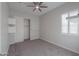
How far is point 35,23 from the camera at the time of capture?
7.45 m

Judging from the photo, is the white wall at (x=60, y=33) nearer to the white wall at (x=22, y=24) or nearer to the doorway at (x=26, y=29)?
the white wall at (x=22, y=24)

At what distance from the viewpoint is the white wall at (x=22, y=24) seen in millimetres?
6052

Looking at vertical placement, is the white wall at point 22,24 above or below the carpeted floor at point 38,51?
above

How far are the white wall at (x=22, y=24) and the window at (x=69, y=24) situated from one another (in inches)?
132

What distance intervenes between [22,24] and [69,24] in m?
3.71

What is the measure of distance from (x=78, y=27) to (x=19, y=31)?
14.0 feet

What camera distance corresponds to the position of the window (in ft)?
12.2

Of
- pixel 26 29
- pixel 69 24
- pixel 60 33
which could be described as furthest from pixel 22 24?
pixel 69 24

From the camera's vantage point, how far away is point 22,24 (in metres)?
6.38

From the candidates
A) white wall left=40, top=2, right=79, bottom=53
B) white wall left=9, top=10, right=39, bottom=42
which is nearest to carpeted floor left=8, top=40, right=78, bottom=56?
white wall left=40, top=2, right=79, bottom=53

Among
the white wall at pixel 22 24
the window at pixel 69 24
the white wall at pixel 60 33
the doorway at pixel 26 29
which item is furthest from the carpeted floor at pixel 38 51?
the doorway at pixel 26 29

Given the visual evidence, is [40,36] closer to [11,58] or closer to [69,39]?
[69,39]

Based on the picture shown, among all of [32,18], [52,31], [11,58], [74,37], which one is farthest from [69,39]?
[32,18]

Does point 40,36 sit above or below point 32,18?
below
